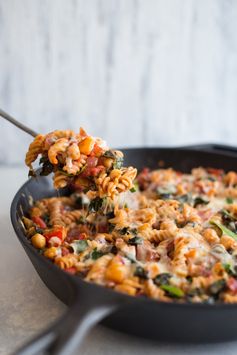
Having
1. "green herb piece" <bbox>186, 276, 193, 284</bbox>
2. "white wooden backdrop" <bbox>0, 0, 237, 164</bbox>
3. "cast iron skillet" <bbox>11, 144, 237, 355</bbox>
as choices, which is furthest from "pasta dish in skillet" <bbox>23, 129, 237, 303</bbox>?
"white wooden backdrop" <bbox>0, 0, 237, 164</bbox>

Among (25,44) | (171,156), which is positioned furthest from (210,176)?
(25,44)

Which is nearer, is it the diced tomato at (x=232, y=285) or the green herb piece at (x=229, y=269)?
the diced tomato at (x=232, y=285)

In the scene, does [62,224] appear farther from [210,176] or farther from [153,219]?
[210,176]

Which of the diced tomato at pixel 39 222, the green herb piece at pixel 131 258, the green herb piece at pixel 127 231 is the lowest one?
the diced tomato at pixel 39 222

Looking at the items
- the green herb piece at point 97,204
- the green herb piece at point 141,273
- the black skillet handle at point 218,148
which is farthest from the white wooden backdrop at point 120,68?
the green herb piece at point 141,273

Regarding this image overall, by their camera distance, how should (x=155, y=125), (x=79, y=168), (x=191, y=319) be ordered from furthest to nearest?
(x=155, y=125) < (x=79, y=168) < (x=191, y=319)

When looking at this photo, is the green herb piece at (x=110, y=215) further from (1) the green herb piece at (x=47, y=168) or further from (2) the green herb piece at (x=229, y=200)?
(2) the green herb piece at (x=229, y=200)
